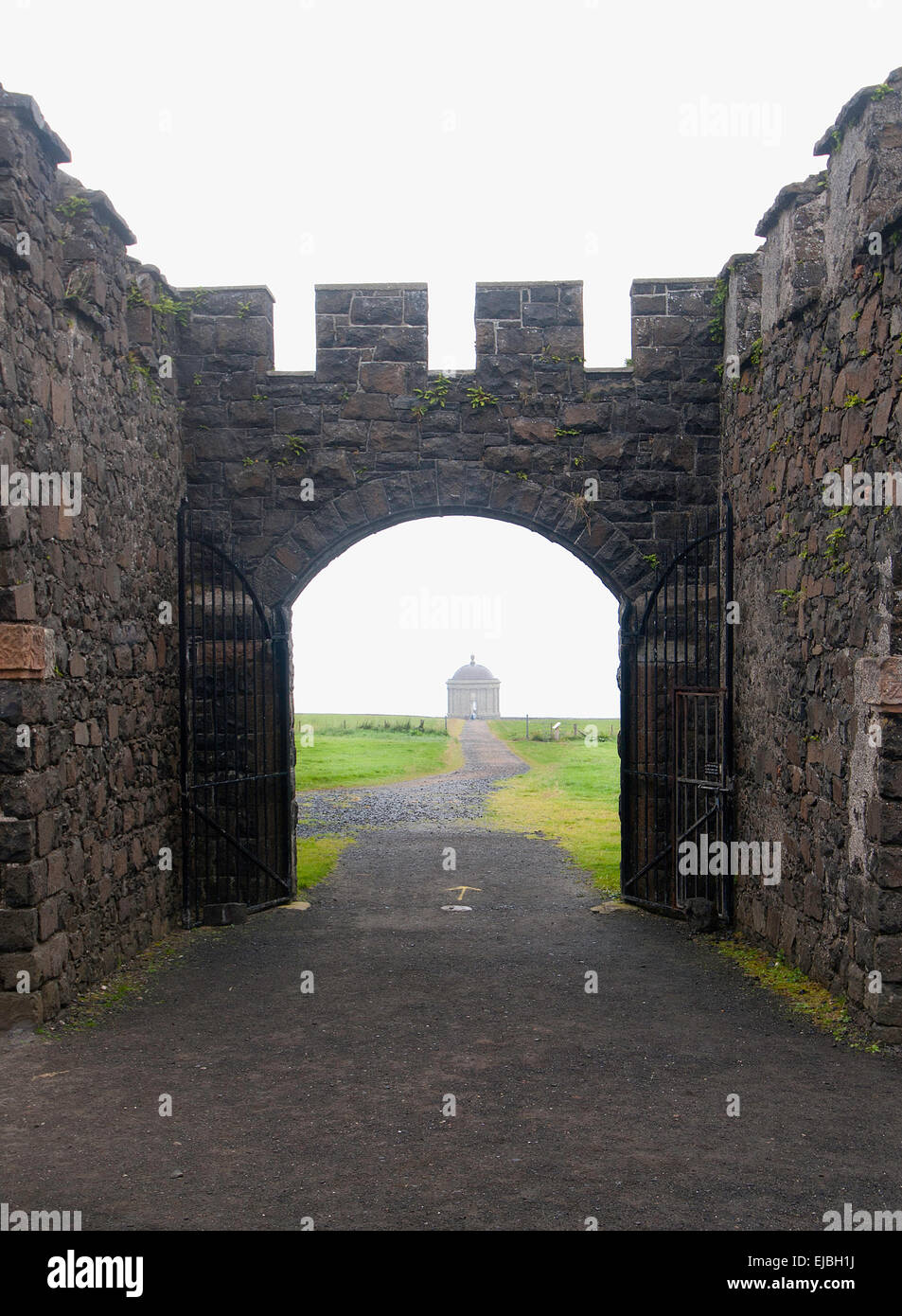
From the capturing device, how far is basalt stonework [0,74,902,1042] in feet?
20.0

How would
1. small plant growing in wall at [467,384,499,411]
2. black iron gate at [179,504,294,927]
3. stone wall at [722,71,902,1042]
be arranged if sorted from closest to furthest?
stone wall at [722,71,902,1042]
black iron gate at [179,504,294,927]
small plant growing in wall at [467,384,499,411]

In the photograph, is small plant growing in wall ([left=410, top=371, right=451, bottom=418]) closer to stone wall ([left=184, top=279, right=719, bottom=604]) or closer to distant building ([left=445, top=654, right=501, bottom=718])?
stone wall ([left=184, top=279, right=719, bottom=604])

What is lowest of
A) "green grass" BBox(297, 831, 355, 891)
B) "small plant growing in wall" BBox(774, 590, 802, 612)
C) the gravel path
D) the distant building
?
the gravel path

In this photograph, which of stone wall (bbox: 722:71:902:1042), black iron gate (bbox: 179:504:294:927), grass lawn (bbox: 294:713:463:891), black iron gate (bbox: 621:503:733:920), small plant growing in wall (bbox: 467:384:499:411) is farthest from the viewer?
grass lawn (bbox: 294:713:463:891)

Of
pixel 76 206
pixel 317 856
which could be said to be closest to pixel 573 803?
pixel 317 856

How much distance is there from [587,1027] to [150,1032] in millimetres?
2517

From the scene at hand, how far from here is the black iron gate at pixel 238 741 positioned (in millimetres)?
9648

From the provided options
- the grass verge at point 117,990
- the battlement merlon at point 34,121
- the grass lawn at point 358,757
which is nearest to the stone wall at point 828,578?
the grass verge at point 117,990

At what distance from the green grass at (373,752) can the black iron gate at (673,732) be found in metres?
10.2

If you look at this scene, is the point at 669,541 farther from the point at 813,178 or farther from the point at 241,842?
the point at 241,842

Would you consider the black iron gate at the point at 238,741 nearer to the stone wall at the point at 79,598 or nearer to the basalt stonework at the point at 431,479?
the basalt stonework at the point at 431,479

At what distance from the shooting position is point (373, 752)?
27625 mm

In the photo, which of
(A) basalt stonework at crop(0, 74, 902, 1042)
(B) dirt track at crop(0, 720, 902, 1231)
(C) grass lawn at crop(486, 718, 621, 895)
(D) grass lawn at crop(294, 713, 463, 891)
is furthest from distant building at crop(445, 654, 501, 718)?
(B) dirt track at crop(0, 720, 902, 1231)

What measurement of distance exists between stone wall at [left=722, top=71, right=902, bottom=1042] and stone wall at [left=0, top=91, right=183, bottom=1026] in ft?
15.3
